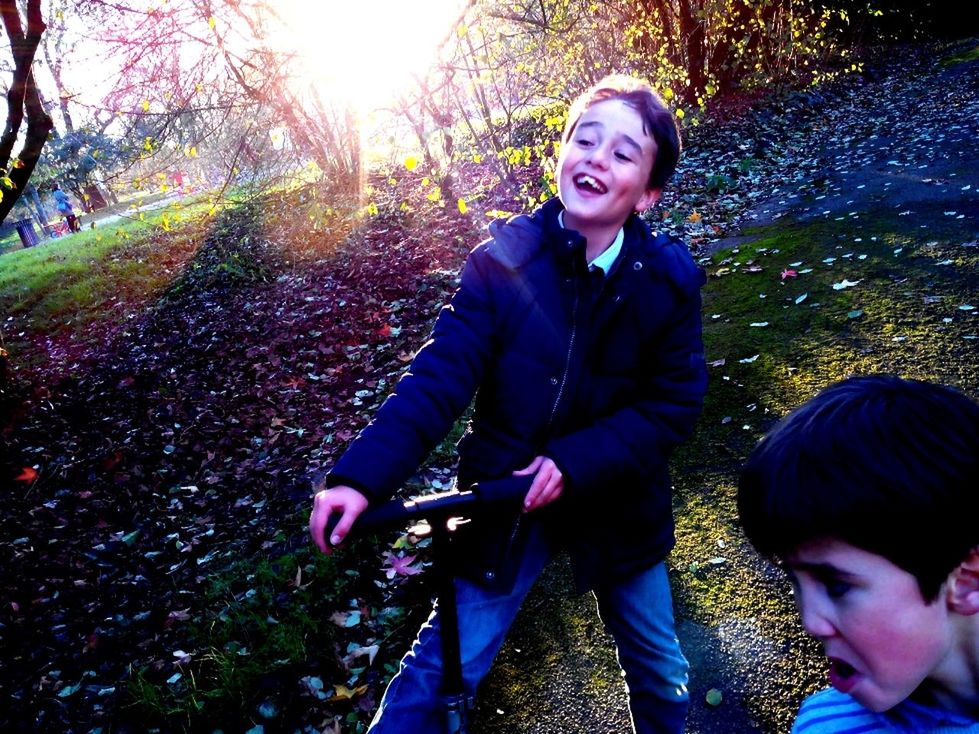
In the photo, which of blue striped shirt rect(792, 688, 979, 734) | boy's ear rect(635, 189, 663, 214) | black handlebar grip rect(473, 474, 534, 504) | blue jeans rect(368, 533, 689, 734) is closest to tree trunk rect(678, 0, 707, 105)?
boy's ear rect(635, 189, 663, 214)

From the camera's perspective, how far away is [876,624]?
1047 mm

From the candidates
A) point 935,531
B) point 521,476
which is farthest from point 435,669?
point 935,531

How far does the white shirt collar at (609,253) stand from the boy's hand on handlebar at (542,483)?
1.93ft

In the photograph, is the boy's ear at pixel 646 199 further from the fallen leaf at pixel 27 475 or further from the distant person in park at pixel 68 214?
the distant person in park at pixel 68 214

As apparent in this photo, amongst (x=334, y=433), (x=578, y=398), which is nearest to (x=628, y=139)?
(x=578, y=398)

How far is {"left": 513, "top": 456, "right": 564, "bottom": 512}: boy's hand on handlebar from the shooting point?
150cm

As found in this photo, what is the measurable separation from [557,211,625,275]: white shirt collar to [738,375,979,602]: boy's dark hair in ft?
2.78

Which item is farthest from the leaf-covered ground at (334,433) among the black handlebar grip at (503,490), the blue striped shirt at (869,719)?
the black handlebar grip at (503,490)

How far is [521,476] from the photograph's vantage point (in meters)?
1.51

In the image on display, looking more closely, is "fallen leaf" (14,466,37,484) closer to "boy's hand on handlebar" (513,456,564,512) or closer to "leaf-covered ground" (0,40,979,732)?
"leaf-covered ground" (0,40,979,732)

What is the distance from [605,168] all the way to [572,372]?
613 millimetres

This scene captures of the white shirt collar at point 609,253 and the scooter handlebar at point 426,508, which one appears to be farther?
the white shirt collar at point 609,253

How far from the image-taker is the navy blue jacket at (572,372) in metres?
1.76

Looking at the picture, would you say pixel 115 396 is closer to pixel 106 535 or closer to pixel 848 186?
pixel 106 535
